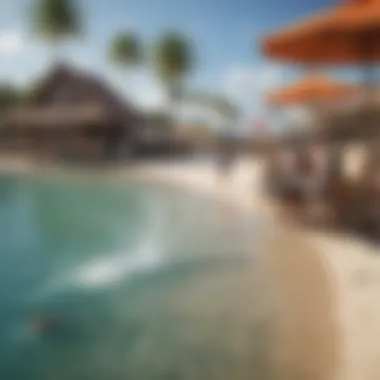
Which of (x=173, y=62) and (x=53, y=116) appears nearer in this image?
(x=173, y=62)

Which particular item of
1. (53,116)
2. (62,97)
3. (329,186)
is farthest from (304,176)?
(62,97)

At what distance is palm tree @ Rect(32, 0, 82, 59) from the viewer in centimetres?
184

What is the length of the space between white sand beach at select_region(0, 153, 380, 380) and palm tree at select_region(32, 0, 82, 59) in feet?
1.34

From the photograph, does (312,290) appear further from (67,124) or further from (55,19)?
(55,19)

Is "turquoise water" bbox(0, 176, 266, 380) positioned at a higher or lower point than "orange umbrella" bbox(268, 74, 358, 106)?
lower

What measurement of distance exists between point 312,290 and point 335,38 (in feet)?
2.96

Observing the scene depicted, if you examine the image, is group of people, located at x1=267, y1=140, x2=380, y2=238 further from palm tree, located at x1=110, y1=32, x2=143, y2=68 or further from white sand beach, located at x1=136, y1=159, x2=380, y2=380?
palm tree, located at x1=110, y1=32, x2=143, y2=68

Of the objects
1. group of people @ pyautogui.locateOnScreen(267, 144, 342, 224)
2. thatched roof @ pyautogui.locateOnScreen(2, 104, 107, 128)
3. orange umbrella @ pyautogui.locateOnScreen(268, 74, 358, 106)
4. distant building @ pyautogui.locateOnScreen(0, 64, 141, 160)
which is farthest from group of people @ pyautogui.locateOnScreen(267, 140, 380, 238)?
thatched roof @ pyautogui.locateOnScreen(2, 104, 107, 128)

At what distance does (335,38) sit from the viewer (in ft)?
7.85

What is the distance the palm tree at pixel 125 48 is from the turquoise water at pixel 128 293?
1.91 ft

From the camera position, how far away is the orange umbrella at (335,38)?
6.51ft

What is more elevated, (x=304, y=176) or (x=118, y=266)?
(x=304, y=176)

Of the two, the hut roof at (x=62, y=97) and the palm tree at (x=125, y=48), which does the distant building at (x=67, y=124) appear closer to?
the hut roof at (x=62, y=97)

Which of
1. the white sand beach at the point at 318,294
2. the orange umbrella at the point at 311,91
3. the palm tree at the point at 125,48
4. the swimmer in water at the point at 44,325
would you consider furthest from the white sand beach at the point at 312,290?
the swimmer in water at the point at 44,325
